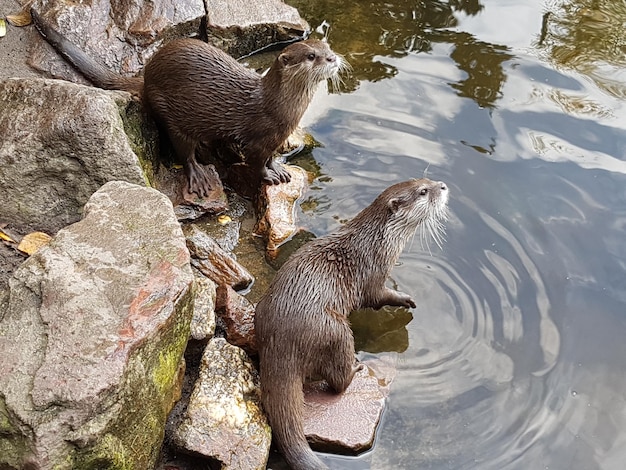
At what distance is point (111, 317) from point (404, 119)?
98.3 inches

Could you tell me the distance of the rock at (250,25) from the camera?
424 centimetres

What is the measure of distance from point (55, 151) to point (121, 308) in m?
0.97

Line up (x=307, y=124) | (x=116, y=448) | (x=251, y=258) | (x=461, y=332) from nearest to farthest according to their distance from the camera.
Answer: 1. (x=116, y=448)
2. (x=461, y=332)
3. (x=251, y=258)
4. (x=307, y=124)

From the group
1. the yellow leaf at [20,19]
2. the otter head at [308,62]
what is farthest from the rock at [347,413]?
the yellow leaf at [20,19]

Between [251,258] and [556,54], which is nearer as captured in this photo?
[251,258]

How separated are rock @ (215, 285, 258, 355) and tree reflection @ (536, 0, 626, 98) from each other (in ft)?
8.95

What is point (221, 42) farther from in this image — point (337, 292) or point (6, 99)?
point (337, 292)


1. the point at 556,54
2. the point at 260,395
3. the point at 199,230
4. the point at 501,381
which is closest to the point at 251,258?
the point at 199,230

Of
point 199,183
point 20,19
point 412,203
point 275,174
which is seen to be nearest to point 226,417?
point 412,203

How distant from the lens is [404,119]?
408 centimetres

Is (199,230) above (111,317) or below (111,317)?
below

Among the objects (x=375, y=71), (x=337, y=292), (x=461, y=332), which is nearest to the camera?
(x=337, y=292)

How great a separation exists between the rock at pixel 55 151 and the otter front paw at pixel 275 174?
0.86 meters

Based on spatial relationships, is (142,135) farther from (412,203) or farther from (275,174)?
(412,203)
